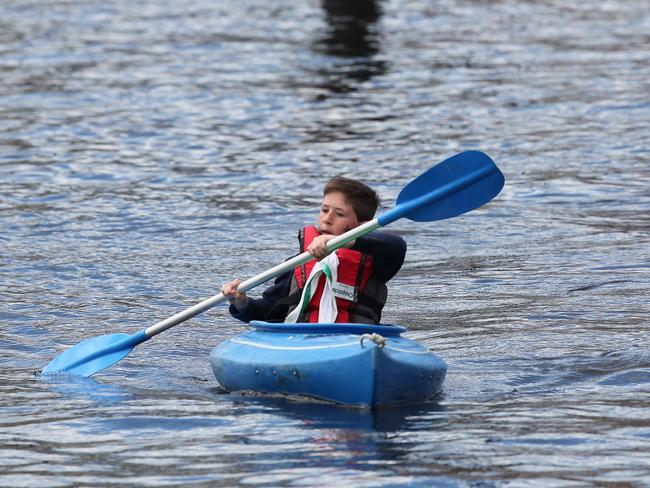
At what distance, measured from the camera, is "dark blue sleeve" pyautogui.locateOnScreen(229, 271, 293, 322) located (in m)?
6.60

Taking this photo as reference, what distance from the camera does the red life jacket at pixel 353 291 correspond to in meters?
6.37

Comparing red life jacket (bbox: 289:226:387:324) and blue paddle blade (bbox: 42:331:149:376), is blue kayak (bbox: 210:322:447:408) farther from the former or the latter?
blue paddle blade (bbox: 42:331:149:376)

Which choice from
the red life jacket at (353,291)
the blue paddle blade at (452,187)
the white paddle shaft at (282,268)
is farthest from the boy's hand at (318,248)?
the blue paddle blade at (452,187)

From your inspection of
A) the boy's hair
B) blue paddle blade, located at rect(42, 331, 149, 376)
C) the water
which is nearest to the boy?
the boy's hair

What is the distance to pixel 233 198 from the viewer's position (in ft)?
38.7

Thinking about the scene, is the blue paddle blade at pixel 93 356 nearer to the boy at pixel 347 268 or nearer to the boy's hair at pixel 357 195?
the boy at pixel 347 268

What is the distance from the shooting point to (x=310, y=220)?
35.9ft

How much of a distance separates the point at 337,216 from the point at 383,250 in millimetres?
276

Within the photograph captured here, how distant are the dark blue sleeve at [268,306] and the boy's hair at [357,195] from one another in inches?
17.9

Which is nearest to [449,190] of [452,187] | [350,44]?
[452,187]

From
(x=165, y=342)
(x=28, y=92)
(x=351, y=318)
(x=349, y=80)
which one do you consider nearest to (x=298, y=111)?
(x=349, y=80)

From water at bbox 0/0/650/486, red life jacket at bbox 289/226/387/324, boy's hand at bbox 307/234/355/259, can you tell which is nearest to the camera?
water at bbox 0/0/650/486

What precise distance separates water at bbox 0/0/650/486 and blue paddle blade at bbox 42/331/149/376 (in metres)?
0.11

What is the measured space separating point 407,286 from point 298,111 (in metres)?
7.44
